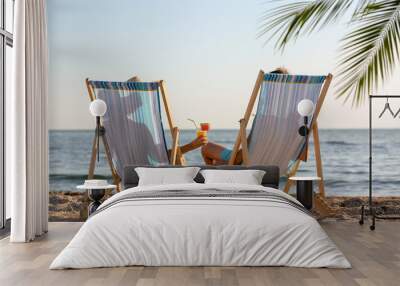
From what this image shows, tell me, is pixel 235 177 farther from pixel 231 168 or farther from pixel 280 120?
pixel 280 120

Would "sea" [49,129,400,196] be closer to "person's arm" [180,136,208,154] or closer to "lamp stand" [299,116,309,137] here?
"person's arm" [180,136,208,154]

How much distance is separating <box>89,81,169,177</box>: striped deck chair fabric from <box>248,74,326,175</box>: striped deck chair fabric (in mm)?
1207

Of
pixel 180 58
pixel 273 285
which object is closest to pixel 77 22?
pixel 180 58

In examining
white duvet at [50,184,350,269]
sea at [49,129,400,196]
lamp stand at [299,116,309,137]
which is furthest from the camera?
sea at [49,129,400,196]

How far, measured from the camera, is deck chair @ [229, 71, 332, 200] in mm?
7004

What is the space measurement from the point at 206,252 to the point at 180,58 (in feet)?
20.2

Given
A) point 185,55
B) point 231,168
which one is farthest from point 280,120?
point 185,55

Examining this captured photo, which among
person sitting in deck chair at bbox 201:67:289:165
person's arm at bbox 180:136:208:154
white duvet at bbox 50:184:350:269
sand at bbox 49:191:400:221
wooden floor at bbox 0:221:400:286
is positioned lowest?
sand at bbox 49:191:400:221

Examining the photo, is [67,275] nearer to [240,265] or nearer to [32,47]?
[240,265]

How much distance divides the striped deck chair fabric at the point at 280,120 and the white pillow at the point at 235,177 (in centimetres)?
65

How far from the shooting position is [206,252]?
4297 mm

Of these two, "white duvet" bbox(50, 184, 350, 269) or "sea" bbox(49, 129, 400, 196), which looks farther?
"sea" bbox(49, 129, 400, 196)

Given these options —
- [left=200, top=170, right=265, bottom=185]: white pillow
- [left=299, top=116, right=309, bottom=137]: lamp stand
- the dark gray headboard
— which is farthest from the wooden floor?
[left=299, top=116, right=309, bottom=137]: lamp stand

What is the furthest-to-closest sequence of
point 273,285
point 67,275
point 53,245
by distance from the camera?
point 53,245, point 67,275, point 273,285
